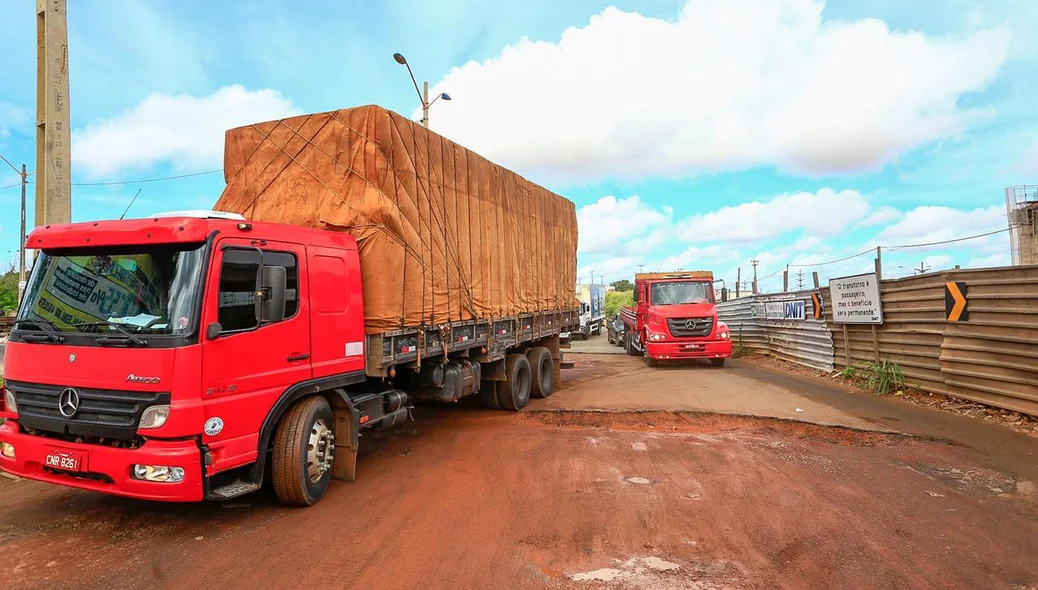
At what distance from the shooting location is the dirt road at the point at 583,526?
367 cm

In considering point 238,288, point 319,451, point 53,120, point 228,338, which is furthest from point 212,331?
point 53,120

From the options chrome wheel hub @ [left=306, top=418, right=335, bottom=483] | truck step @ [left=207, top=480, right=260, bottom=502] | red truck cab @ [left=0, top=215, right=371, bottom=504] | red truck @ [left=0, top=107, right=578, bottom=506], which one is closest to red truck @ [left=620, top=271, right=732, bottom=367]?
red truck @ [left=0, top=107, right=578, bottom=506]

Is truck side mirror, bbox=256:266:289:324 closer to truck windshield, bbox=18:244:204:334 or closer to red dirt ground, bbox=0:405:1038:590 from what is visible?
truck windshield, bbox=18:244:204:334

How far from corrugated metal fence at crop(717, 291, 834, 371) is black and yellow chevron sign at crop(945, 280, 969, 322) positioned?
4.03 metres

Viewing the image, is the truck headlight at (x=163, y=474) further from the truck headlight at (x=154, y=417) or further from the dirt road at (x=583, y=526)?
the dirt road at (x=583, y=526)

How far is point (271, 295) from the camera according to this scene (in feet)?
14.8

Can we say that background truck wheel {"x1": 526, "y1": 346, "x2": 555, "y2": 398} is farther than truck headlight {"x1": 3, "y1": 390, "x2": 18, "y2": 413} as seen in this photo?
Yes

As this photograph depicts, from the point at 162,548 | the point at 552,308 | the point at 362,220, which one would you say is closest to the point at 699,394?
the point at 552,308

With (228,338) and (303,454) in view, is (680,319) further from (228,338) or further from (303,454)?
(228,338)

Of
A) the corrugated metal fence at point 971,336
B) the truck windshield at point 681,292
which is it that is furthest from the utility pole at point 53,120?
the corrugated metal fence at point 971,336

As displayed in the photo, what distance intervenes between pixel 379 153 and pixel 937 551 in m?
5.82

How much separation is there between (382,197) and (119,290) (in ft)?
8.00

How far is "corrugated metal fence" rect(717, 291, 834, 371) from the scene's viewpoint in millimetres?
13512

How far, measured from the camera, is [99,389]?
404cm
